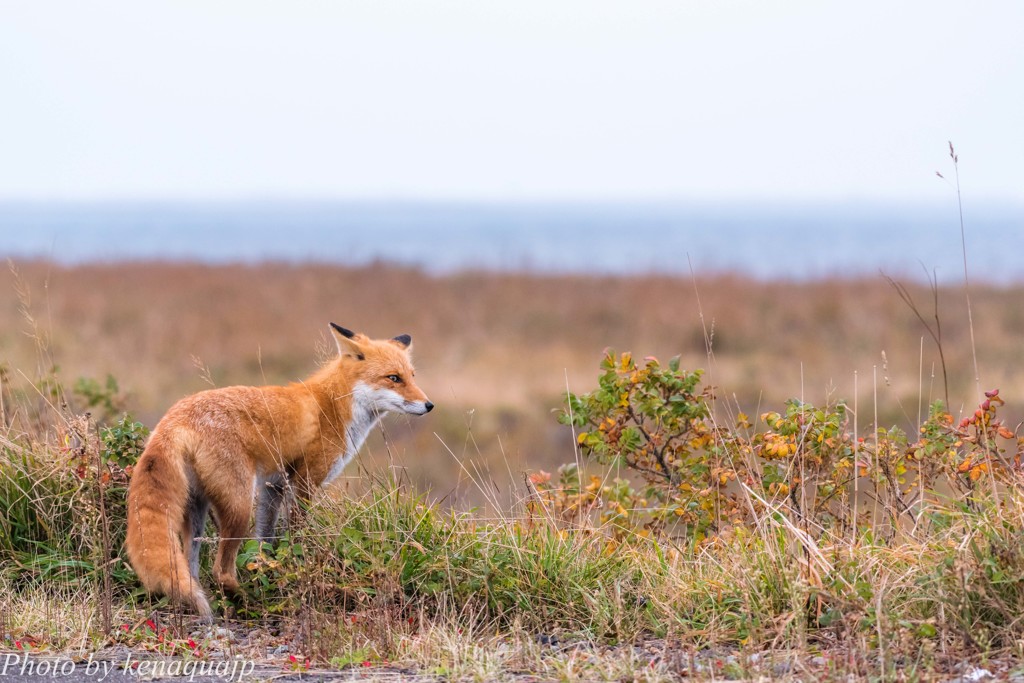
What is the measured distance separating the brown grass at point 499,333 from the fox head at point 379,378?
26.9ft

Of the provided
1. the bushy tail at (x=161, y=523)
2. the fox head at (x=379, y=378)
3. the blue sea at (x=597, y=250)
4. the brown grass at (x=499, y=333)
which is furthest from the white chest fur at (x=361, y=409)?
the brown grass at (x=499, y=333)

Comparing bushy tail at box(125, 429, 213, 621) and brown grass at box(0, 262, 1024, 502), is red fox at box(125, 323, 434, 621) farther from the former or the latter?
brown grass at box(0, 262, 1024, 502)

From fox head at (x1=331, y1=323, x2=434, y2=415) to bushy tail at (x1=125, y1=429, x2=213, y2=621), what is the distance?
137 cm

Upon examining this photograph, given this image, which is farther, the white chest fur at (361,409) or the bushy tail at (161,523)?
the white chest fur at (361,409)

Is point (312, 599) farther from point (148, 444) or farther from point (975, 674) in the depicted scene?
point (975, 674)

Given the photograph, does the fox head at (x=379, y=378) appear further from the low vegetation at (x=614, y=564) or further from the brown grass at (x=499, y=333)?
the brown grass at (x=499, y=333)

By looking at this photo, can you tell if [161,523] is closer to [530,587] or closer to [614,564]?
[530,587]

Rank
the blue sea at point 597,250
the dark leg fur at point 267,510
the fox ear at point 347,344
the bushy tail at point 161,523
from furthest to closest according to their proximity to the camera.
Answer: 1. the blue sea at point 597,250
2. the fox ear at point 347,344
3. the dark leg fur at point 267,510
4. the bushy tail at point 161,523

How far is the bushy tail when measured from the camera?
197 inches

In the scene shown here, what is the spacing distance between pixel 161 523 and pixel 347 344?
192 centimetres

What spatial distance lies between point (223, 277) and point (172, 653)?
24254 millimetres

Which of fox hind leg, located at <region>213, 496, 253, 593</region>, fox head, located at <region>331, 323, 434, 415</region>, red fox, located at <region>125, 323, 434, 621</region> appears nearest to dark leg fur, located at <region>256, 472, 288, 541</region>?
red fox, located at <region>125, 323, 434, 621</region>

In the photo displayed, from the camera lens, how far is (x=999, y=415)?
16500 mm

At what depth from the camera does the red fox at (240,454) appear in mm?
5172
